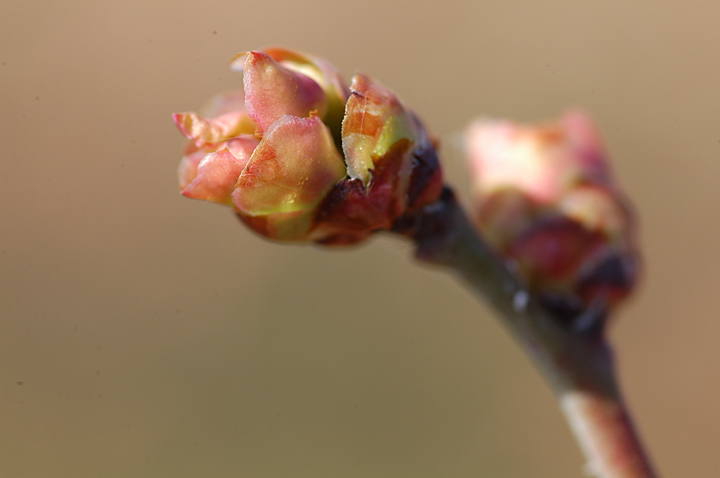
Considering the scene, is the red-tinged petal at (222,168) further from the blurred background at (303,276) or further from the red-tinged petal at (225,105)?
the blurred background at (303,276)

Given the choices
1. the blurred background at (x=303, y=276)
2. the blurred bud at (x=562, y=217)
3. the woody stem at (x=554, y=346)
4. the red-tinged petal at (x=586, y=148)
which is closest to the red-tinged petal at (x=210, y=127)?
the woody stem at (x=554, y=346)

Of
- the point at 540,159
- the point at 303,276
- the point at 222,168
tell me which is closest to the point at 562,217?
the point at 540,159

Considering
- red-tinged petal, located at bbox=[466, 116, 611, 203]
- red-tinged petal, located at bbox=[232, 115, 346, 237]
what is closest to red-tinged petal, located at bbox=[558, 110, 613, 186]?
red-tinged petal, located at bbox=[466, 116, 611, 203]

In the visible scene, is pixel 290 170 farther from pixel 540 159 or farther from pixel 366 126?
pixel 540 159

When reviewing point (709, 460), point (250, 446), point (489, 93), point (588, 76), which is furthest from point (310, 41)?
point (709, 460)

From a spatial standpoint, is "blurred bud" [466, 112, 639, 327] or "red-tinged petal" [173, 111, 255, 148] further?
"blurred bud" [466, 112, 639, 327]

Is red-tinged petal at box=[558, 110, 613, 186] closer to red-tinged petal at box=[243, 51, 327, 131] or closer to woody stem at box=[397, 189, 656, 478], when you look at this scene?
woody stem at box=[397, 189, 656, 478]

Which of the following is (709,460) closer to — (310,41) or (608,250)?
(608,250)
